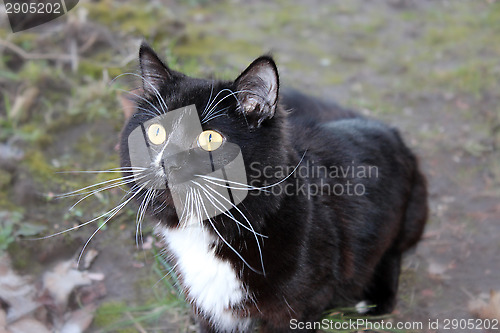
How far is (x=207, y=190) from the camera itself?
5.63 feet

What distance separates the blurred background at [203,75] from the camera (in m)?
2.48

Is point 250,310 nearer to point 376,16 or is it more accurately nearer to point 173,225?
point 173,225

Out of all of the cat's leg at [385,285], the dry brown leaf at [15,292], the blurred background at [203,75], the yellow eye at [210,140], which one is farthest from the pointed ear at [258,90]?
the dry brown leaf at [15,292]

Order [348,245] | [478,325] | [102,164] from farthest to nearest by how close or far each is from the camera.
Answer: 1. [102,164]
2. [478,325]
3. [348,245]

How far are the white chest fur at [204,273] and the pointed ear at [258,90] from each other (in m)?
0.51

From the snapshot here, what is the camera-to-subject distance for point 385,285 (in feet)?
8.41

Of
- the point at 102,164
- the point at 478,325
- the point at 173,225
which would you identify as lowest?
the point at 478,325

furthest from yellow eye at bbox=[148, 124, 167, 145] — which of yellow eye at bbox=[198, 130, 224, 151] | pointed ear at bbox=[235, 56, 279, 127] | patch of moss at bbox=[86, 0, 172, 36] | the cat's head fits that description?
patch of moss at bbox=[86, 0, 172, 36]

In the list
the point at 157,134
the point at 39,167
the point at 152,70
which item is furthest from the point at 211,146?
the point at 39,167

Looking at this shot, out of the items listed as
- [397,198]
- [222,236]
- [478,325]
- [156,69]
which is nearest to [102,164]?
[156,69]

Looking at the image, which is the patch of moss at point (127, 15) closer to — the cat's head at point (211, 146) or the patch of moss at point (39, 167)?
the patch of moss at point (39, 167)

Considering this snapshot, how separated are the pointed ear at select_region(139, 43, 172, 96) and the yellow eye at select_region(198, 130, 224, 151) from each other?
0.34m

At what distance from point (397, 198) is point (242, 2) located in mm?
4140

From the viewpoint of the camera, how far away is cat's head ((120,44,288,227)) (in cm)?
171
